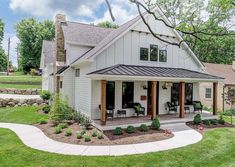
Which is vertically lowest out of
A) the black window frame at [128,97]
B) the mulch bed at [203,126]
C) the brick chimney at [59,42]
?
the mulch bed at [203,126]

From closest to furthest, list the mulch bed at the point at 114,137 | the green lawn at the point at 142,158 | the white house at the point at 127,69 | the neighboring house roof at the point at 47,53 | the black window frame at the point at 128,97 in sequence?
the green lawn at the point at 142,158
the mulch bed at the point at 114,137
the white house at the point at 127,69
the black window frame at the point at 128,97
the neighboring house roof at the point at 47,53

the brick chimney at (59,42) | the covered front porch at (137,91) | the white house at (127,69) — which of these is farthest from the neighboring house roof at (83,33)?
the covered front porch at (137,91)

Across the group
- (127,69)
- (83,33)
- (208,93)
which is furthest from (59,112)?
(208,93)

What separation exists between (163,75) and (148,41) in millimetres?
3441

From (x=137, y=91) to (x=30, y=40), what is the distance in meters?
42.0

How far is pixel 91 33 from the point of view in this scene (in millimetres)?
19672

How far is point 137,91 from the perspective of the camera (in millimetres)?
15719

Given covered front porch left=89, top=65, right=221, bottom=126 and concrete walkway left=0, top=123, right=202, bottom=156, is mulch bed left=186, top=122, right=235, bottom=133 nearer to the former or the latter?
concrete walkway left=0, top=123, right=202, bottom=156

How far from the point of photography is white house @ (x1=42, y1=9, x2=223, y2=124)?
14070mm

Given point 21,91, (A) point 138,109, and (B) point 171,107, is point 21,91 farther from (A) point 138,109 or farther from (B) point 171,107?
(B) point 171,107

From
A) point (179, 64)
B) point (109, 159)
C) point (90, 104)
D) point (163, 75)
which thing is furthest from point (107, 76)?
point (179, 64)

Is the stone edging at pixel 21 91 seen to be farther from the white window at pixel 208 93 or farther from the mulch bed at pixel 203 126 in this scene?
the mulch bed at pixel 203 126

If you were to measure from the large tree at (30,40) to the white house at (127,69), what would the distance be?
32.6m

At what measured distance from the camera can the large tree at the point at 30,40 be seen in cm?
4940
